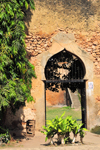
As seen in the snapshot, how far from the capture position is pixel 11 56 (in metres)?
8.26

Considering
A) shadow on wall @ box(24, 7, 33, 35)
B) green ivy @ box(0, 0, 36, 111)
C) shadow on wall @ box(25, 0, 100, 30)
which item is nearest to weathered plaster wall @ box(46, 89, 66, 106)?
shadow on wall @ box(25, 0, 100, 30)

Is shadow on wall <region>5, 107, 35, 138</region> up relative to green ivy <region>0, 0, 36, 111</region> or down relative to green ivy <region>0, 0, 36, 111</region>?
down

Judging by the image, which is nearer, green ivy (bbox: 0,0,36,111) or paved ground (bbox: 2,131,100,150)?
paved ground (bbox: 2,131,100,150)

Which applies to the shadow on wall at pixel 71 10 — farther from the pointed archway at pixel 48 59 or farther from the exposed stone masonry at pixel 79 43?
the pointed archway at pixel 48 59

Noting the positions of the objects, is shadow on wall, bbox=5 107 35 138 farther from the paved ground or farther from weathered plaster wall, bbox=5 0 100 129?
the paved ground

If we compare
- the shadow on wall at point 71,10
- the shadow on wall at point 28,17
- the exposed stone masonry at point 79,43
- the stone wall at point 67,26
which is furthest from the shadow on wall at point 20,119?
the shadow on wall at point 71,10

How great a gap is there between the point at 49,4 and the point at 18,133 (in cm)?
506

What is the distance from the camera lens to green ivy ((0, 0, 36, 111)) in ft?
26.1

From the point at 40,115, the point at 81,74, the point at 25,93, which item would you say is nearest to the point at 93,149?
the point at 25,93

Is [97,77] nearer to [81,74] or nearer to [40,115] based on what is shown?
[81,74]

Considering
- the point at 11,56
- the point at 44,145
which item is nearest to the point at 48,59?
the point at 11,56

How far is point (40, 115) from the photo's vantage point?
33.6 feet

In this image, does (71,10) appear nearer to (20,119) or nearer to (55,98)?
(20,119)

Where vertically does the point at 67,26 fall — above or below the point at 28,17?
below
